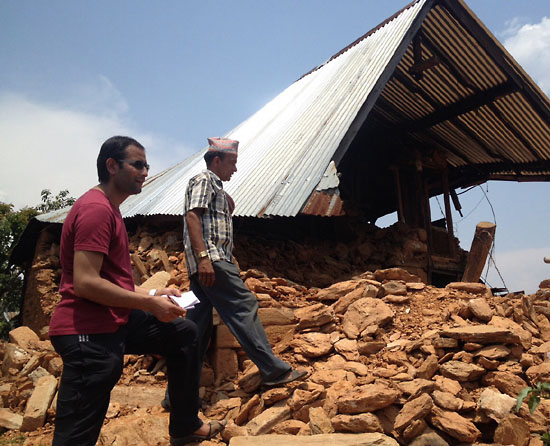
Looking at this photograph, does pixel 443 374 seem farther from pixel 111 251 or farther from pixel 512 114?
pixel 512 114

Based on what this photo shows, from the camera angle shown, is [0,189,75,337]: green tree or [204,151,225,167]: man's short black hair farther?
[0,189,75,337]: green tree

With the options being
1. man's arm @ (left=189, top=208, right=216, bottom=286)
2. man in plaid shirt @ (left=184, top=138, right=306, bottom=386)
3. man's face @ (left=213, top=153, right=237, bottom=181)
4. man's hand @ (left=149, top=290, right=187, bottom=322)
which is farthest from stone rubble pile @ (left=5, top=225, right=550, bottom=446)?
man's face @ (left=213, top=153, right=237, bottom=181)

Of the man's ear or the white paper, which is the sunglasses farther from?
the white paper

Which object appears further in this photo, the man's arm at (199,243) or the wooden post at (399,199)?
the wooden post at (399,199)

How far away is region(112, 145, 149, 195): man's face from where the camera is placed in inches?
88.5

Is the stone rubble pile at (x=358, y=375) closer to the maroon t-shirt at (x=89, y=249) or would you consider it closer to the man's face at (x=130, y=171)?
the maroon t-shirt at (x=89, y=249)

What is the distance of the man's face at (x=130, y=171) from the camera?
225 cm

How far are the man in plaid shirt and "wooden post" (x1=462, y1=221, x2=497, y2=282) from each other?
425 cm

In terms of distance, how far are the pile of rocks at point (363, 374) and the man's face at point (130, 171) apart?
64.2 inches

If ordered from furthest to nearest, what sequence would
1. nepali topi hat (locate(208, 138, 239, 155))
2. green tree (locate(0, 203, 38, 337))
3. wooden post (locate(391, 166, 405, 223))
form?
green tree (locate(0, 203, 38, 337)), wooden post (locate(391, 166, 405, 223)), nepali topi hat (locate(208, 138, 239, 155))

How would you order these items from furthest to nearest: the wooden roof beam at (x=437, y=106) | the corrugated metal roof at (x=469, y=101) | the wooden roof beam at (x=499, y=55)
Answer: the wooden roof beam at (x=437, y=106) < the corrugated metal roof at (x=469, y=101) < the wooden roof beam at (x=499, y=55)

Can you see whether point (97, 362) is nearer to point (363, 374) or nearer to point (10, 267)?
point (363, 374)

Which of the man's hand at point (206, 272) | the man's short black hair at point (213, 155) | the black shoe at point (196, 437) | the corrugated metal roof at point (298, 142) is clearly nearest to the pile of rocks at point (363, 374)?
the black shoe at point (196, 437)

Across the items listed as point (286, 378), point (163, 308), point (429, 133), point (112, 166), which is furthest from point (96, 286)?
point (429, 133)
